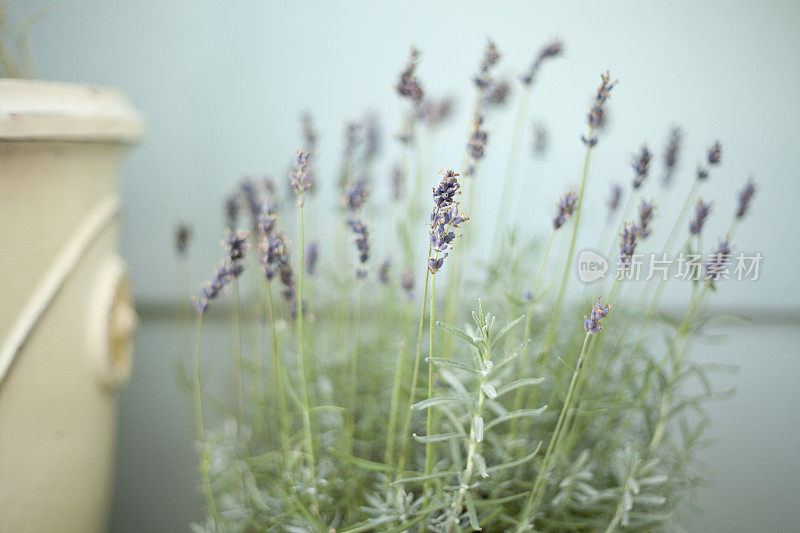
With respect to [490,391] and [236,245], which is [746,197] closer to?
[490,391]

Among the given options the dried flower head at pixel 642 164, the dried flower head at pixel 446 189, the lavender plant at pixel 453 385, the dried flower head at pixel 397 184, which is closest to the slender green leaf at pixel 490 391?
the lavender plant at pixel 453 385

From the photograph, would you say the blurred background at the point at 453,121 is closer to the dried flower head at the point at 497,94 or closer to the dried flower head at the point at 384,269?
the dried flower head at the point at 497,94

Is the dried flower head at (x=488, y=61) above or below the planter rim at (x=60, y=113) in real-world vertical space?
above

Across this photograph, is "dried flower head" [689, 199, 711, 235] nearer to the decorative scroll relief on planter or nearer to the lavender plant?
the lavender plant

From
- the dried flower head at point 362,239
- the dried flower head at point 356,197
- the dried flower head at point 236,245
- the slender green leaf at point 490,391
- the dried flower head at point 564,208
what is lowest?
the slender green leaf at point 490,391

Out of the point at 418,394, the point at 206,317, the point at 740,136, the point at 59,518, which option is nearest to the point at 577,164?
the point at 740,136

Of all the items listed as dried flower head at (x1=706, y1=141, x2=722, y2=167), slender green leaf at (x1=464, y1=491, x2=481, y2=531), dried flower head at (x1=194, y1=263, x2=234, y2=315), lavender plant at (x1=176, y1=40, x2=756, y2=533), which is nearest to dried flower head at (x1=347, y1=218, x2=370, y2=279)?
lavender plant at (x1=176, y1=40, x2=756, y2=533)
